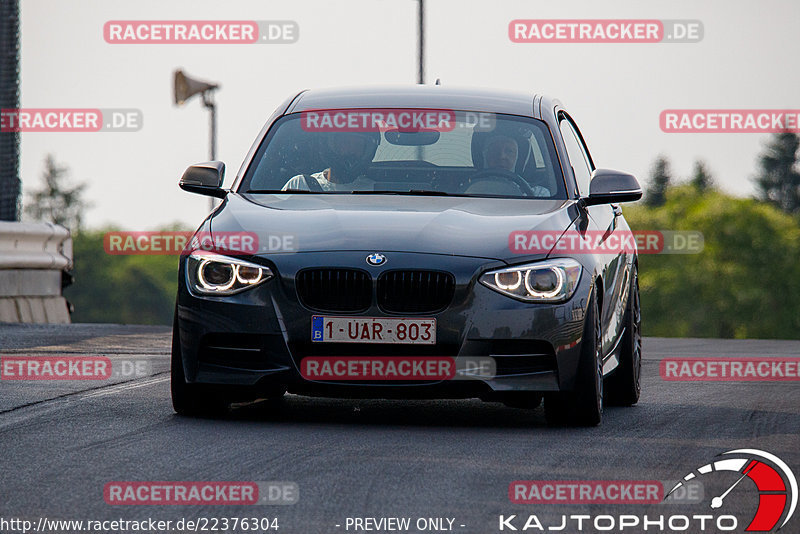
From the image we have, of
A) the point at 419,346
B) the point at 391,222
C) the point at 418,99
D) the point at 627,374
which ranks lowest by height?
the point at 627,374

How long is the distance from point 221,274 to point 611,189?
235cm

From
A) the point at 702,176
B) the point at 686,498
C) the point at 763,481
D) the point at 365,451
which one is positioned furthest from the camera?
the point at 702,176

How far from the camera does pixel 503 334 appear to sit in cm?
758

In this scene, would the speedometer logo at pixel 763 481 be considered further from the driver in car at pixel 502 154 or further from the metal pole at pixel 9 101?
the metal pole at pixel 9 101

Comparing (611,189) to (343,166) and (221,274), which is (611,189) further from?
(221,274)

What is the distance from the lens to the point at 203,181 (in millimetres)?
9047

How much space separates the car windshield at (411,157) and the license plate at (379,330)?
1393 mm

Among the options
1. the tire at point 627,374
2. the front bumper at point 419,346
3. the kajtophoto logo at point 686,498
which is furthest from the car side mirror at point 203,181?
the kajtophoto logo at point 686,498

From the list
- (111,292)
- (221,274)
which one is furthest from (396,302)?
(111,292)

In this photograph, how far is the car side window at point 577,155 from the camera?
9.28 meters

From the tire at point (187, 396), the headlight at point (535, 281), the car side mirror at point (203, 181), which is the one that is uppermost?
the car side mirror at point (203, 181)

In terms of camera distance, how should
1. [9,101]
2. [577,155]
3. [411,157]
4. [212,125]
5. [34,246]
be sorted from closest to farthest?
1. [411,157]
2. [577,155]
3. [34,246]
4. [9,101]
5. [212,125]

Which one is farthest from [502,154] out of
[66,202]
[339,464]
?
[66,202]

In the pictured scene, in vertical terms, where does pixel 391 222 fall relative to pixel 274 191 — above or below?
below
